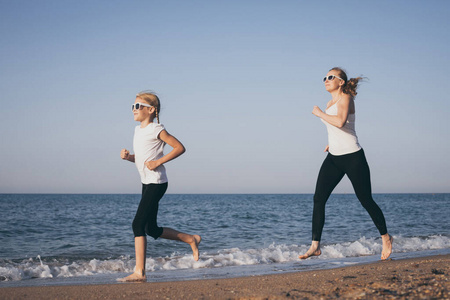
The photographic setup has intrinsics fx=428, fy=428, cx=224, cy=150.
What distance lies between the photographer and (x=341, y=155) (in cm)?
478

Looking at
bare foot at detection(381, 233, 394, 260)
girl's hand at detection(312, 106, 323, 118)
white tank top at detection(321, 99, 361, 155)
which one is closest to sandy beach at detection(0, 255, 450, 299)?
bare foot at detection(381, 233, 394, 260)

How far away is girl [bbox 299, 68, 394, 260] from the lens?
4.71m

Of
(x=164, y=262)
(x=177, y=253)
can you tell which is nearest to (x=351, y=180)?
(x=164, y=262)

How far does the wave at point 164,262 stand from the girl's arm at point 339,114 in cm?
387

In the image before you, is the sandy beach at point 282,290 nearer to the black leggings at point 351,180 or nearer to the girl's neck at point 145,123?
the black leggings at point 351,180

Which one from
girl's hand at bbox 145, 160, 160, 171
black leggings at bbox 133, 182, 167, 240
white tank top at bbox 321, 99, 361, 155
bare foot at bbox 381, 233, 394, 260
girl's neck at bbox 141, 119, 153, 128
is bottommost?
bare foot at bbox 381, 233, 394, 260

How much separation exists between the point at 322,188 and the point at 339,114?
0.88 m

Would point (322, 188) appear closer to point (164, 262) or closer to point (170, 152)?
point (170, 152)

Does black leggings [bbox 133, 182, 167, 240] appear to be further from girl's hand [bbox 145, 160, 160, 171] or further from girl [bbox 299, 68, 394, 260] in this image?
girl [bbox 299, 68, 394, 260]

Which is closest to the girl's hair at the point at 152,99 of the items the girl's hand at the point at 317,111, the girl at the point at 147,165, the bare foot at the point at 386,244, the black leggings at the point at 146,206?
the girl at the point at 147,165

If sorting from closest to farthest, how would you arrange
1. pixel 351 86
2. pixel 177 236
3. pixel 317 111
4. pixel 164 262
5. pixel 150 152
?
pixel 150 152 → pixel 317 111 → pixel 351 86 → pixel 177 236 → pixel 164 262

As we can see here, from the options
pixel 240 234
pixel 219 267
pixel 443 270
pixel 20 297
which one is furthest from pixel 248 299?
pixel 240 234

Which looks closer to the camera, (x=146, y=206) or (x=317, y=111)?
(x=146, y=206)

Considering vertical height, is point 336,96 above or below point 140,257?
above
